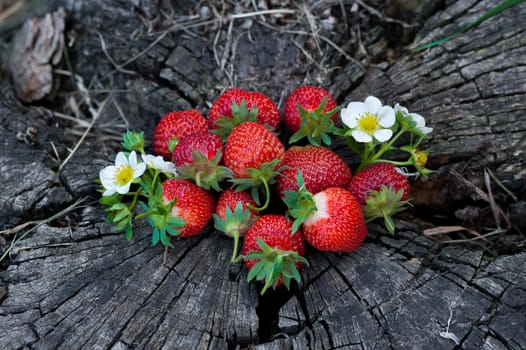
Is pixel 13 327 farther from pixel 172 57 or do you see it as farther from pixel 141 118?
pixel 172 57

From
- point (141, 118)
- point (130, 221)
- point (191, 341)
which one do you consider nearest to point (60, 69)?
point (141, 118)

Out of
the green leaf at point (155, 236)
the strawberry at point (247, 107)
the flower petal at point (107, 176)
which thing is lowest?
the green leaf at point (155, 236)

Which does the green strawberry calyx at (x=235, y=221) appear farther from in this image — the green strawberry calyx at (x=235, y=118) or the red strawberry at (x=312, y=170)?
the green strawberry calyx at (x=235, y=118)

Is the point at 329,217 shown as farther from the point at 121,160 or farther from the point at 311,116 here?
the point at 121,160

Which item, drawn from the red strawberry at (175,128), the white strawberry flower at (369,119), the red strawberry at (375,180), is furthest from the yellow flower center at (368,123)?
the red strawberry at (175,128)

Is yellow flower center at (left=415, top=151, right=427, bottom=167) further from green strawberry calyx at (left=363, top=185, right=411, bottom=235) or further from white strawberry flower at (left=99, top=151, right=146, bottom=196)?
white strawberry flower at (left=99, top=151, right=146, bottom=196)

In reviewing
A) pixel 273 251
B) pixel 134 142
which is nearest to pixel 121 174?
pixel 134 142
